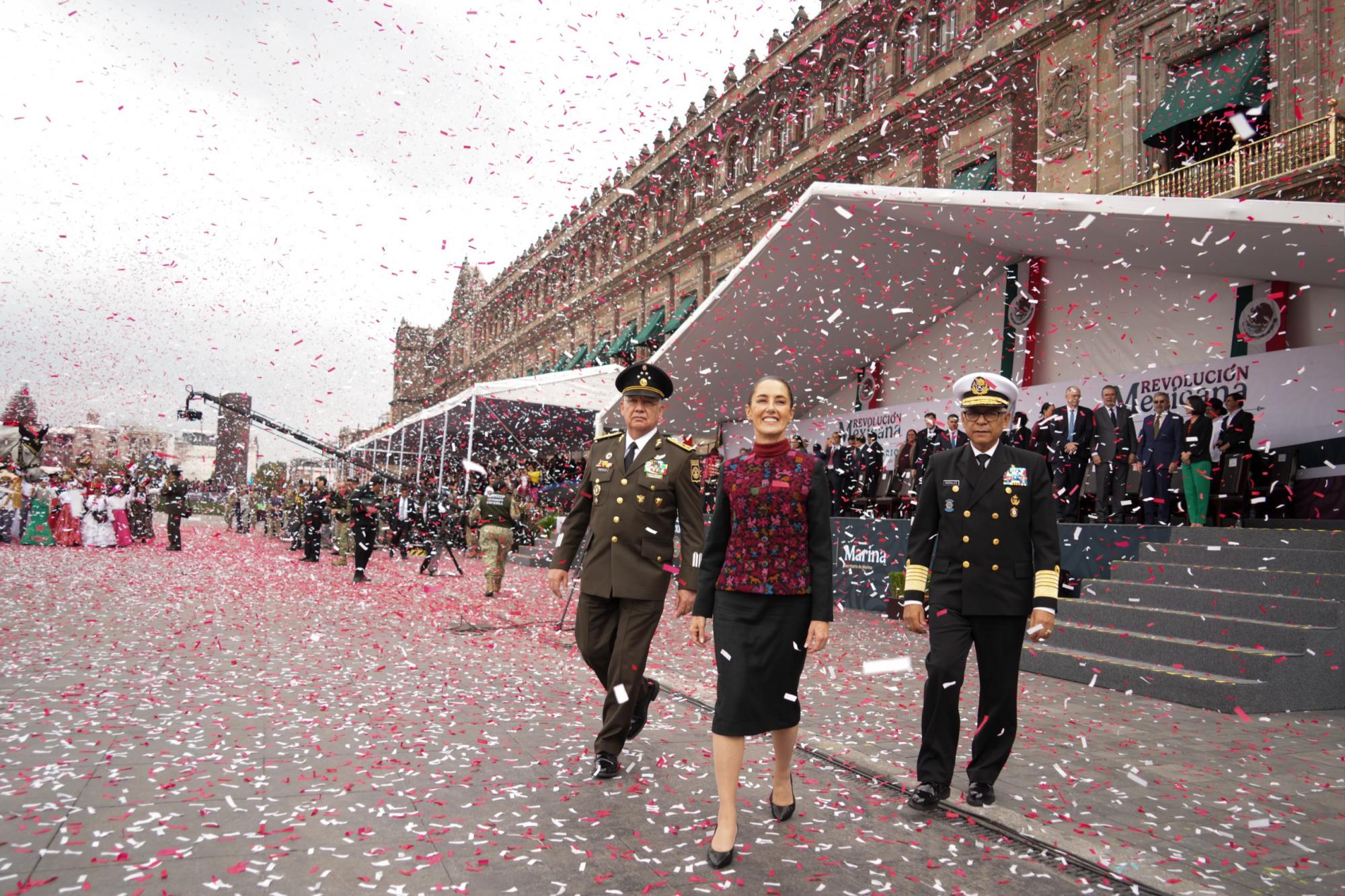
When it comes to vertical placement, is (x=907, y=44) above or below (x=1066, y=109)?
above

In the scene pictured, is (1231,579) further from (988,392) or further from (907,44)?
(907,44)

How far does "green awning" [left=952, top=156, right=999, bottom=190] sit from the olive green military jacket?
19.0 meters

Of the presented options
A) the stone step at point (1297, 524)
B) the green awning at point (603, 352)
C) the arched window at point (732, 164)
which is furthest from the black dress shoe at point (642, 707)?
the green awning at point (603, 352)

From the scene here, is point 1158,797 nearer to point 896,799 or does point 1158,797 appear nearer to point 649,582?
point 896,799

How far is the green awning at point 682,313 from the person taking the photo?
3150 cm

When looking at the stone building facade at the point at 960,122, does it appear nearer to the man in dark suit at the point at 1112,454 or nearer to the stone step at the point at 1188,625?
the man in dark suit at the point at 1112,454

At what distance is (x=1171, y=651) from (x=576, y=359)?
38554mm

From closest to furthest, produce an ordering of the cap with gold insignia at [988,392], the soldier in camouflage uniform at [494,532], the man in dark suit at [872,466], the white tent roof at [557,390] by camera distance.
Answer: the cap with gold insignia at [988,392]
the soldier in camouflage uniform at [494,532]
the man in dark suit at [872,466]
the white tent roof at [557,390]

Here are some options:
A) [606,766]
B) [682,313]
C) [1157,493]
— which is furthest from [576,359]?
[606,766]

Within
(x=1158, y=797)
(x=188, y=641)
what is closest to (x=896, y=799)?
(x=1158, y=797)

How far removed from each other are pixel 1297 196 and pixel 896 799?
48.1ft

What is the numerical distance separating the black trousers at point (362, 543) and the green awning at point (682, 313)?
16.7 metres

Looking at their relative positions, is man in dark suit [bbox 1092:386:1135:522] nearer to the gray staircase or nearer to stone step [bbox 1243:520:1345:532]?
stone step [bbox 1243:520:1345:532]

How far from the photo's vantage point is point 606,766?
13.7 feet
